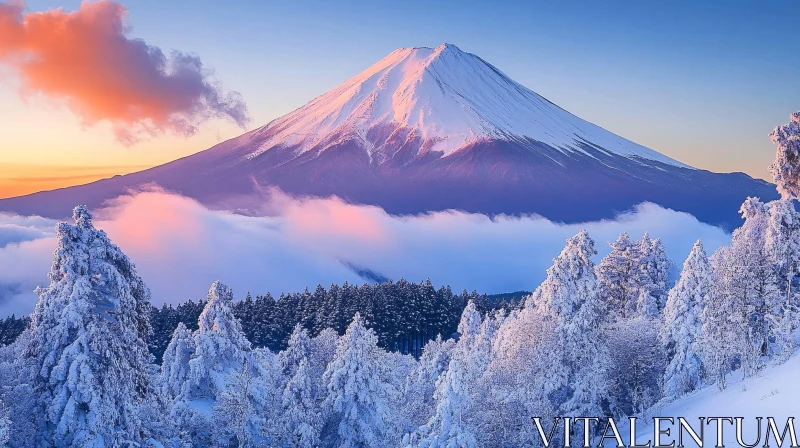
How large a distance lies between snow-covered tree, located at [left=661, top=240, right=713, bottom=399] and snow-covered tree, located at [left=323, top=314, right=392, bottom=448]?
17.4 m

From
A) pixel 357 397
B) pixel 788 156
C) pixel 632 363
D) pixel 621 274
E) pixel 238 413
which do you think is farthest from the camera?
pixel 621 274

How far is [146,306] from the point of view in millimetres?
23438

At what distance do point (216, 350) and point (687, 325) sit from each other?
88.0 feet

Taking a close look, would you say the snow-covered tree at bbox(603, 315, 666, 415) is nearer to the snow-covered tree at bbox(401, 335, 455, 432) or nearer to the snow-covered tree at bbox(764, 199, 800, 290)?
the snow-covered tree at bbox(764, 199, 800, 290)

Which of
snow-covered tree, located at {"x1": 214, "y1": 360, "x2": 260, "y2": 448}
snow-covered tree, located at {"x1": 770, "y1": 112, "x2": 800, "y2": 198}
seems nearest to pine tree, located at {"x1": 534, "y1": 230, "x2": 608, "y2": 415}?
snow-covered tree, located at {"x1": 770, "y1": 112, "x2": 800, "y2": 198}

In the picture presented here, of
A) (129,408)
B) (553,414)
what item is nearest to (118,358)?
(129,408)

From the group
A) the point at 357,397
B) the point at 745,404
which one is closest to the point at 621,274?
the point at 745,404

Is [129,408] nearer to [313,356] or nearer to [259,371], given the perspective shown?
[259,371]

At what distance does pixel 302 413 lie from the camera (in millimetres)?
28703

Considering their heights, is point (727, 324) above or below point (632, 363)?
above

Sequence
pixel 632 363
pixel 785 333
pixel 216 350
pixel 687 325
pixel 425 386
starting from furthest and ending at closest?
pixel 425 386, pixel 687 325, pixel 632 363, pixel 216 350, pixel 785 333

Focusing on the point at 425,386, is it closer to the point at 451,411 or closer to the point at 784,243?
the point at 451,411

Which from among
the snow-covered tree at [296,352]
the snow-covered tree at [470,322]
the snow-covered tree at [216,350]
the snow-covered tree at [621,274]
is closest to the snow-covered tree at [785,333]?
the snow-covered tree at [621,274]

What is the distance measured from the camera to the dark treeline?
82.6m
